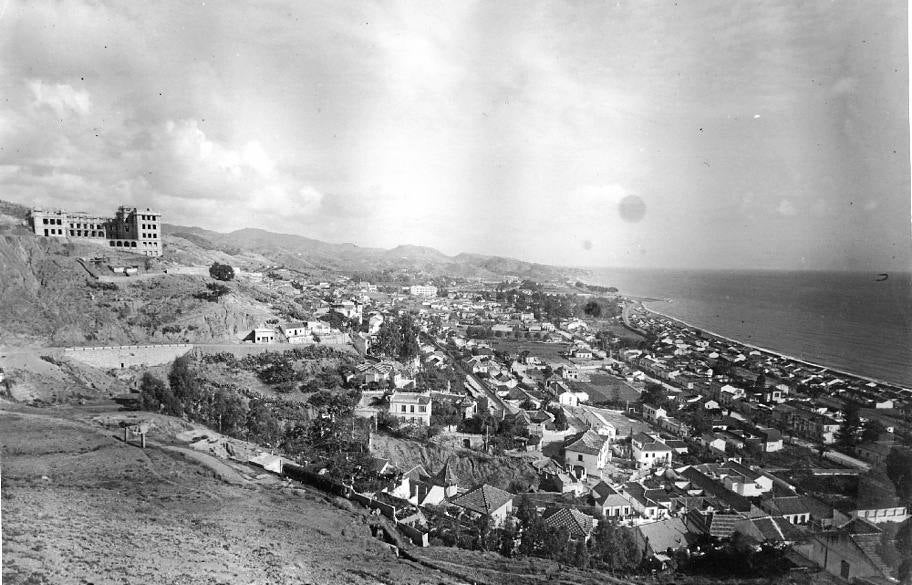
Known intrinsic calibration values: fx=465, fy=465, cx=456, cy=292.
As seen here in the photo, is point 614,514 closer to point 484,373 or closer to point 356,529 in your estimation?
point 356,529

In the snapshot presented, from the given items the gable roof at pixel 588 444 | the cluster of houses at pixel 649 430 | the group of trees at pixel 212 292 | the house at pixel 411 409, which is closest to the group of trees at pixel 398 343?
the cluster of houses at pixel 649 430

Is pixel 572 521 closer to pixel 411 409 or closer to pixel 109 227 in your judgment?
pixel 411 409

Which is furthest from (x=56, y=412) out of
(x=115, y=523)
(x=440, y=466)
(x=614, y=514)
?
(x=614, y=514)

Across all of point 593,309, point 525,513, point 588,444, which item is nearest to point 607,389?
point 588,444

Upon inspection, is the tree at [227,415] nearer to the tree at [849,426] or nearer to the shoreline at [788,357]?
the tree at [849,426]

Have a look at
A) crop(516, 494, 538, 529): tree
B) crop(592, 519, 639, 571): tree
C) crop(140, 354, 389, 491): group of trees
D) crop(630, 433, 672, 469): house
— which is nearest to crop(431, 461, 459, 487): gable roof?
crop(140, 354, 389, 491): group of trees
